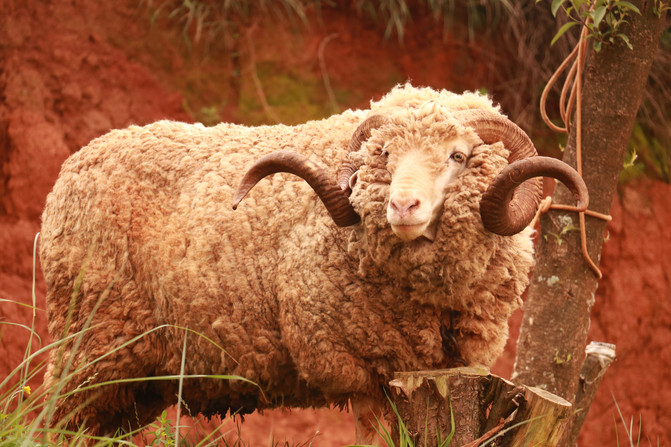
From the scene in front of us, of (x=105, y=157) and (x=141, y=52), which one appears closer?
(x=105, y=157)

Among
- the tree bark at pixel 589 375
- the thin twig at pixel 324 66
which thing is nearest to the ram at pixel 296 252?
the tree bark at pixel 589 375

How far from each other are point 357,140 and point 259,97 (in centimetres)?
346

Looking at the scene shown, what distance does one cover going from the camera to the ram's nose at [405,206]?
2328 millimetres

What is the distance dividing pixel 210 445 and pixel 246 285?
2.91ft

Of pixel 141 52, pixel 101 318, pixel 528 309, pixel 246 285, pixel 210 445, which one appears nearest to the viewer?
pixel 210 445

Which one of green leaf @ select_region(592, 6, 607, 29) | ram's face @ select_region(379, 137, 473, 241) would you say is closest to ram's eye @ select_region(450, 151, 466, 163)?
ram's face @ select_region(379, 137, 473, 241)

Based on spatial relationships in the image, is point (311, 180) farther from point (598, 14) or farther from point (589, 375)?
point (589, 375)

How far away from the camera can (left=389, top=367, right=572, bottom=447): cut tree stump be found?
94.9 inches

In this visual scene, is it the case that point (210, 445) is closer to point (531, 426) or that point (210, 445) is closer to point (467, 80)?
point (531, 426)

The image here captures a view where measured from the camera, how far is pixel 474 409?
245 cm

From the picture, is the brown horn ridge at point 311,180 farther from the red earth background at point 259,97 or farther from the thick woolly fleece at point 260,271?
the red earth background at point 259,97

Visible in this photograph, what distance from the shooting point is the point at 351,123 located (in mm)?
3219

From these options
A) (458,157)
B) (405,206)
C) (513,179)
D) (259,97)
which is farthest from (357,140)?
(259,97)

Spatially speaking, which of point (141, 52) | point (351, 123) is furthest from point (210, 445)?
point (141, 52)
